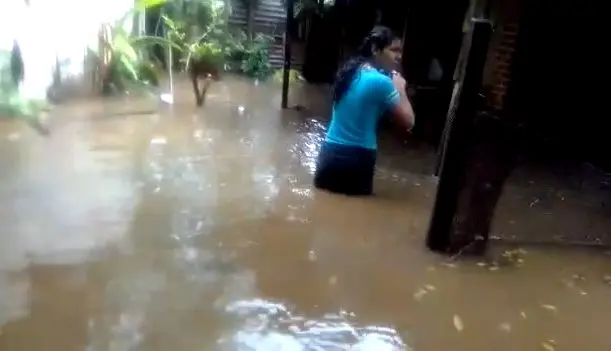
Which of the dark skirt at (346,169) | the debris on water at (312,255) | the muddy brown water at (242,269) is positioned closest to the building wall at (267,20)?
the muddy brown water at (242,269)

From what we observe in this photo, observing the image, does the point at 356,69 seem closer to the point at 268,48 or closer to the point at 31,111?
the point at 31,111

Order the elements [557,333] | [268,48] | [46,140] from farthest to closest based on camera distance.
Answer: [268,48]
[46,140]
[557,333]

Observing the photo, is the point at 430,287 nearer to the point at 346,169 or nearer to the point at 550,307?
the point at 550,307

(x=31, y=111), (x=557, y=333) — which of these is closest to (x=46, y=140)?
(x=31, y=111)

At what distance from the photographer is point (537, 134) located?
1019 cm

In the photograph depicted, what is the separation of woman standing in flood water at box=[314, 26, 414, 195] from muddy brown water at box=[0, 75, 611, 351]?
0.23 metres

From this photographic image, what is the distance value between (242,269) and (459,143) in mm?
1766

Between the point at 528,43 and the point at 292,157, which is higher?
the point at 528,43

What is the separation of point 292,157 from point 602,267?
3559 millimetres

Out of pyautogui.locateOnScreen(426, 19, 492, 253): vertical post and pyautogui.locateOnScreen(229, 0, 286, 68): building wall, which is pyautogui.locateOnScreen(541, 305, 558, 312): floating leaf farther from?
pyautogui.locateOnScreen(229, 0, 286, 68): building wall

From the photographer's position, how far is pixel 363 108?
6078 millimetres

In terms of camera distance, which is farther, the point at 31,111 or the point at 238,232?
the point at 31,111

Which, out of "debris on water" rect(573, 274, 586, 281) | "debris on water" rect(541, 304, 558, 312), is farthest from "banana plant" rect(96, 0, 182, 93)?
"debris on water" rect(541, 304, 558, 312)

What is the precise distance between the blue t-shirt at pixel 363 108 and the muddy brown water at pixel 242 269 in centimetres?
56
